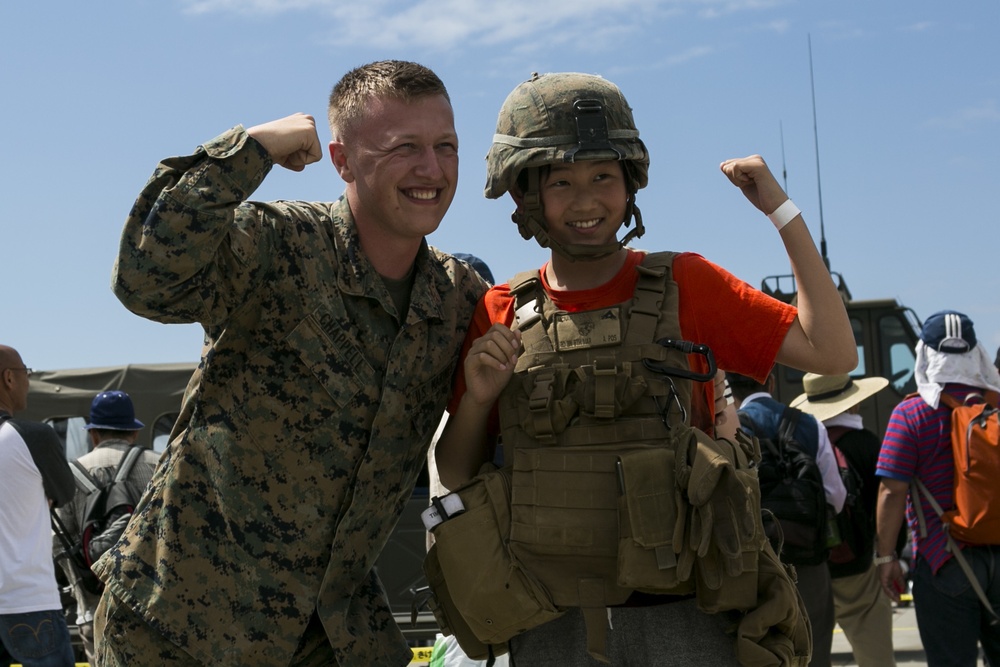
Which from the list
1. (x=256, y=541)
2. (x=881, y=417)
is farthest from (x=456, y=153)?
(x=881, y=417)

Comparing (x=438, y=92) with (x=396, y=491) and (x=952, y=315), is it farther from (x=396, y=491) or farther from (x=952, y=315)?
(x=952, y=315)

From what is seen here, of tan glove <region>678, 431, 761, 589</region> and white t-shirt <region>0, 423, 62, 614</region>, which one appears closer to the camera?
tan glove <region>678, 431, 761, 589</region>

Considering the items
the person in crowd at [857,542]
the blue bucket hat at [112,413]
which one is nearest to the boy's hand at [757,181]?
the person in crowd at [857,542]

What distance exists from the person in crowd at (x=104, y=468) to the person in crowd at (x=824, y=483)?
3204 millimetres

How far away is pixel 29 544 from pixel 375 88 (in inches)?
153

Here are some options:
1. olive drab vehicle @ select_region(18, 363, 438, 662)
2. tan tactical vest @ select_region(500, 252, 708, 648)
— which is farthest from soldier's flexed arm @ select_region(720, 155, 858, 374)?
olive drab vehicle @ select_region(18, 363, 438, 662)

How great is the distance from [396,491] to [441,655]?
134 cm

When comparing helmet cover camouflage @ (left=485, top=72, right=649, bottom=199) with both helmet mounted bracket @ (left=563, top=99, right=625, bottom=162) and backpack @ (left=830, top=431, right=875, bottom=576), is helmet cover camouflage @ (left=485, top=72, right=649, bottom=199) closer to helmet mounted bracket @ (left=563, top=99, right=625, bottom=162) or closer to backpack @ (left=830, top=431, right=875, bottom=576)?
helmet mounted bracket @ (left=563, top=99, right=625, bottom=162)

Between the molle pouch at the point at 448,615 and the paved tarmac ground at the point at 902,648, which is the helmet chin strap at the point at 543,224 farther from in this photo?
the paved tarmac ground at the point at 902,648

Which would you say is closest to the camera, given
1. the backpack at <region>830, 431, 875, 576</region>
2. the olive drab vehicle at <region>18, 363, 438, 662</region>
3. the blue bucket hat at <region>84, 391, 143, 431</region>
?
the backpack at <region>830, 431, 875, 576</region>

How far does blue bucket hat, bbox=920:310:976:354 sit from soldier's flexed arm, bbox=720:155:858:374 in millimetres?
3234

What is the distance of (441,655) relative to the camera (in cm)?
433

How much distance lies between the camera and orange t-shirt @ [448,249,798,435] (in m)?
3.00

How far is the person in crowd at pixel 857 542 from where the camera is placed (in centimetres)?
687
